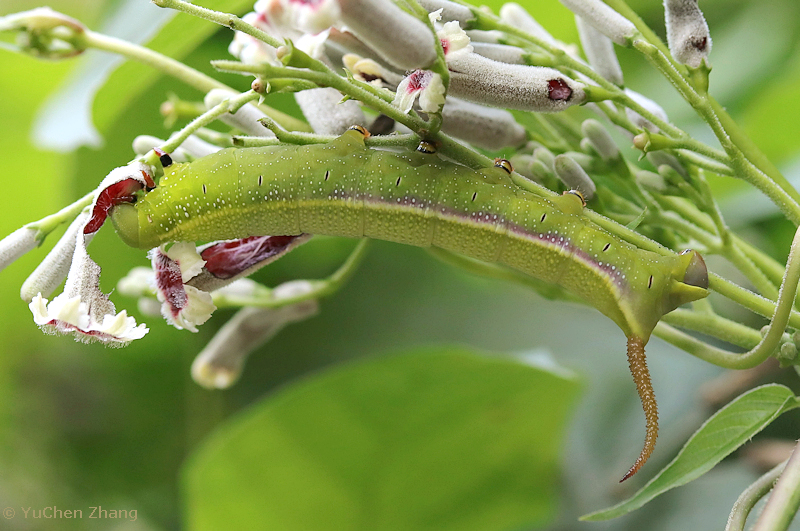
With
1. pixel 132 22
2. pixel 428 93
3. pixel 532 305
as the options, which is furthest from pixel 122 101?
pixel 532 305

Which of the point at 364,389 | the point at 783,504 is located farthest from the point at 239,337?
the point at 783,504

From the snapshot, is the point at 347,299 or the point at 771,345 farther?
the point at 347,299

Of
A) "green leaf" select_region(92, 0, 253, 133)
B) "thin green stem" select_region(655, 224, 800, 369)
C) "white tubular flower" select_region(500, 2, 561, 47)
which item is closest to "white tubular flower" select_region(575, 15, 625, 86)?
"white tubular flower" select_region(500, 2, 561, 47)

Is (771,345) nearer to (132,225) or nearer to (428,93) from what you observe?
(428,93)

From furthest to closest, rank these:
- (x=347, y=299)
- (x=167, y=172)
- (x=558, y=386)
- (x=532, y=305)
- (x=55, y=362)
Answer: (x=55, y=362) → (x=532, y=305) → (x=347, y=299) → (x=558, y=386) → (x=167, y=172)

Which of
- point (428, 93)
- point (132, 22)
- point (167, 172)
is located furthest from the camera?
point (132, 22)

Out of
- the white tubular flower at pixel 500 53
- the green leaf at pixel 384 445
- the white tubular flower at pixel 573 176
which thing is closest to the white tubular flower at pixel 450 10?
the white tubular flower at pixel 500 53

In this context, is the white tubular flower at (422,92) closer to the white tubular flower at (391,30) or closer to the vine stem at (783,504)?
the white tubular flower at (391,30)
